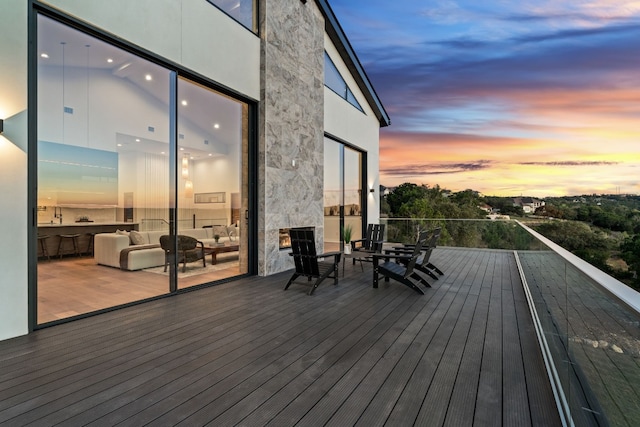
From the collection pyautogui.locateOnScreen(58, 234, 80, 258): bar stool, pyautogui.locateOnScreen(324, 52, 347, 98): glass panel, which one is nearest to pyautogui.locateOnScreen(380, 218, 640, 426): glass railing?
pyautogui.locateOnScreen(58, 234, 80, 258): bar stool

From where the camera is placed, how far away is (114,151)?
518cm

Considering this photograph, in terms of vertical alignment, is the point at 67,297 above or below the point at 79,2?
below

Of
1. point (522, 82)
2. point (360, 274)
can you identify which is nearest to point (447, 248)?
point (360, 274)

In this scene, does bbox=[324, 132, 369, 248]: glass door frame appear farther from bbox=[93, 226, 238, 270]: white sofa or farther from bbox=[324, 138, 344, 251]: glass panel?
bbox=[93, 226, 238, 270]: white sofa

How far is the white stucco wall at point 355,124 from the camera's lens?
8.74 m

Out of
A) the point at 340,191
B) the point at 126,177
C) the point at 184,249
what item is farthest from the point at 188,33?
the point at 340,191

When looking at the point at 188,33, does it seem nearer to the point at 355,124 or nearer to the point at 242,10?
the point at 242,10

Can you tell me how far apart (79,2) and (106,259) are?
134 inches

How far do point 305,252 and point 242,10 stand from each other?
14.9 feet

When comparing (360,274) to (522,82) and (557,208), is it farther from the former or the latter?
(522,82)

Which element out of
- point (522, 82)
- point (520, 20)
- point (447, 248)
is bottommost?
point (447, 248)

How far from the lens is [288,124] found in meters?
6.35

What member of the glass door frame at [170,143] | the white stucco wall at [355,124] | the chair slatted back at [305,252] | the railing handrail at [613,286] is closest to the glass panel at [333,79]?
the white stucco wall at [355,124]

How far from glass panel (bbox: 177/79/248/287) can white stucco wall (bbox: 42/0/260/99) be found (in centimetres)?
41
